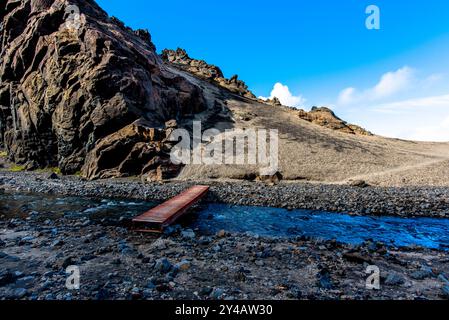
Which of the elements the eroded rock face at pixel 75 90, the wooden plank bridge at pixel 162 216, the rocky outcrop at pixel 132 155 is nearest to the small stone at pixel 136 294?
the wooden plank bridge at pixel 162 216

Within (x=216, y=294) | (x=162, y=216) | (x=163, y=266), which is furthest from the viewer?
(x=162, y=216)

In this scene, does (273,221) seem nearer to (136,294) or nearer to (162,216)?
(162,216)

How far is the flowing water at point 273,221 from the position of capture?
15.0 metres

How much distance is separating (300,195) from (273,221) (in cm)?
676

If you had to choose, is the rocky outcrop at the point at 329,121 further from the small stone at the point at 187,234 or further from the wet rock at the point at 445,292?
the wet rock at the point at 445,292

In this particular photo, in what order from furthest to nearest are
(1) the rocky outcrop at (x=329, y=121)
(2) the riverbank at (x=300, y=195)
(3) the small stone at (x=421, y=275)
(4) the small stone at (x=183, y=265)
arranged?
(1) the rocky outcrop at (x=329, y=121)
(2) the riverbank at (x=300, y=195)
(4) the small stone at (x=183, y=265)
(3) the small stone at (x=421, y=275)

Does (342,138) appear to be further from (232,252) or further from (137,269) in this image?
(137,269)

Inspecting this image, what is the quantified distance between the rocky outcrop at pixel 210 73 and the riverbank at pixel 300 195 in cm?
5837

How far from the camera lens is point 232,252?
1162cm

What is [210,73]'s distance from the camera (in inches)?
3410

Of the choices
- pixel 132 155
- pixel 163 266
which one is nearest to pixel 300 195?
pixel 163 266

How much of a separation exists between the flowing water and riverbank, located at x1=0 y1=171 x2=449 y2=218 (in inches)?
47.3

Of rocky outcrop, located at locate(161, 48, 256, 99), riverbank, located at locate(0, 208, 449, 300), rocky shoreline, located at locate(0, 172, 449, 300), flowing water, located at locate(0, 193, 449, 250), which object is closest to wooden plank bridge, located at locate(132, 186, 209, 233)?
rocky shoreline, located at locate(0, 172, 449, 300)

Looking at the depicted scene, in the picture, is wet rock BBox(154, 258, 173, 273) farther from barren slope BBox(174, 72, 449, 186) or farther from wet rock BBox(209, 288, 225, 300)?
barren slope BBox(174, 72, 449, 186)
